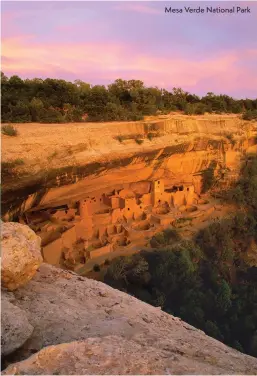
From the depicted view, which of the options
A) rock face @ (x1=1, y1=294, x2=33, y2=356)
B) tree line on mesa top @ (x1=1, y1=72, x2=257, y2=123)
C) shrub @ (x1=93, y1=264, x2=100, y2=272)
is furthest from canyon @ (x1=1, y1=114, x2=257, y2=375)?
tree line on mesa top @ (x1=1, y1=72, x2=257, y2=123)

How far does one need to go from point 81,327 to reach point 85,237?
6.92 metres

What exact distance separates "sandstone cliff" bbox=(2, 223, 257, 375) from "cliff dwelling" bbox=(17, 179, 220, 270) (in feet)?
16.7

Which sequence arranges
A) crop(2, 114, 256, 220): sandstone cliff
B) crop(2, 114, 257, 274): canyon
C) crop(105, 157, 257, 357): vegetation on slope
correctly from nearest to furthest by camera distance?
crop(2, 114, 256, 220): sandstone cliff
crop(2, 114, 257, 274): canyon
crop(105, 157, 257, 357): vegetation on slope

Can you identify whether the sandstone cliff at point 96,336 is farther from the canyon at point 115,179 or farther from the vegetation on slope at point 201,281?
the vegetation on slope at point 201,281

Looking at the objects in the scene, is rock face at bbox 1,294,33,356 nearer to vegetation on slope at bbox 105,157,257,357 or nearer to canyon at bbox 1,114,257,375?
canyon at bbox 1,114,257,375

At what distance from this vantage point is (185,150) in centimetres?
1036

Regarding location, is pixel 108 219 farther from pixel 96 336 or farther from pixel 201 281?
pixel 96 336

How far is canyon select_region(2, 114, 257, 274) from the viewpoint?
6348 millimetres

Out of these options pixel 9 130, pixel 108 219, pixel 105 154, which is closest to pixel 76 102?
pixel 105 154

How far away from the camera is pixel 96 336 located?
2.35 meters

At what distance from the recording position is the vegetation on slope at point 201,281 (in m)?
8.69

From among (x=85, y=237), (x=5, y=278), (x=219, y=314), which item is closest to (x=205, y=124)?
(x=85, y=237)

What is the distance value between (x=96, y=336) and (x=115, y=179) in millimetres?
7650

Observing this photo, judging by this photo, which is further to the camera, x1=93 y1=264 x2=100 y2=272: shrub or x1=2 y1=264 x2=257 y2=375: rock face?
x1=93 y1=264 x2=100 y2=272: shrub
